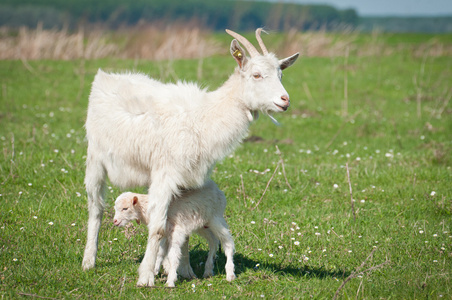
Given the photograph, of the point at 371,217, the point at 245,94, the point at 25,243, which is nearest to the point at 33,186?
the point at 25,243

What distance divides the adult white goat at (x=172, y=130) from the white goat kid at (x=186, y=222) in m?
0.16

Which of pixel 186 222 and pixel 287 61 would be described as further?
pixel 287 61

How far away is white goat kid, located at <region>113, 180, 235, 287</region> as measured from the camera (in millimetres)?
5113

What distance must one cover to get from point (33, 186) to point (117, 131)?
111 inches

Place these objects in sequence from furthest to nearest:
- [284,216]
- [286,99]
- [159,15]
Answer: [159,15] → [284,216] → [286,99]

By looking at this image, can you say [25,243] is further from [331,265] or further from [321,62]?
[321,62]

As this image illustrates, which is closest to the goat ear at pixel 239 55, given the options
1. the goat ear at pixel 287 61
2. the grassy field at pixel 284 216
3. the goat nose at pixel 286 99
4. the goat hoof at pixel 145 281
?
the goat ear at pixel 287 61

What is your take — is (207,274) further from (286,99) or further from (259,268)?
(286,99)

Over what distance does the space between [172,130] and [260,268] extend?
5.49ft

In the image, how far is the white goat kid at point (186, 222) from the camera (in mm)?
5113

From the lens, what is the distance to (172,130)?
513 centimetres

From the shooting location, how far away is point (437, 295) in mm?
4680

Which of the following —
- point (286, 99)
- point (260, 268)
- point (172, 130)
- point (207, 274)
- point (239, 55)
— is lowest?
point (207, 274)

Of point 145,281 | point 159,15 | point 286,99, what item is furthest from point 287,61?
point 159,15
